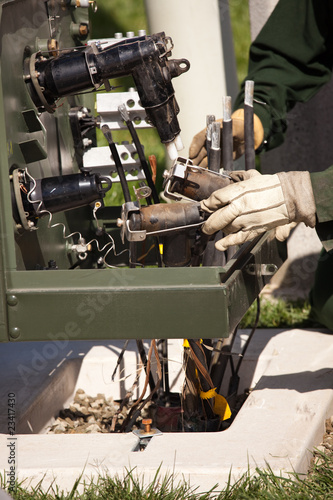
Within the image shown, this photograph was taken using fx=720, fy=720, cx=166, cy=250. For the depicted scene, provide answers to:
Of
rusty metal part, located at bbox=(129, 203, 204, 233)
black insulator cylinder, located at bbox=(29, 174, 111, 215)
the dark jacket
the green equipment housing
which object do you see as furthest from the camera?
the dark jacket

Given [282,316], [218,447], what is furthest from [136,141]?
[282,316]

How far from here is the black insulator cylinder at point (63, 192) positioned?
1867mm

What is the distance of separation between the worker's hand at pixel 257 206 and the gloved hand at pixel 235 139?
0.70 meters

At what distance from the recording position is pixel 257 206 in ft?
5.90

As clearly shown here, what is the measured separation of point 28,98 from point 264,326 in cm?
165

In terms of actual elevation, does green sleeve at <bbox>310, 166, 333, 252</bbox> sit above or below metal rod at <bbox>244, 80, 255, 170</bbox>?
below

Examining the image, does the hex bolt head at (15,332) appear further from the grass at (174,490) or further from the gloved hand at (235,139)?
the gloved hand at (235,139)

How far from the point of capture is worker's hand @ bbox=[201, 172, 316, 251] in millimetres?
1776

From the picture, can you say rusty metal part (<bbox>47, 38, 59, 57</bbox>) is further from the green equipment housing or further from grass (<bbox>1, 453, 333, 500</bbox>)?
grass (<bbox>1, 453, 333, 500</bbox>)

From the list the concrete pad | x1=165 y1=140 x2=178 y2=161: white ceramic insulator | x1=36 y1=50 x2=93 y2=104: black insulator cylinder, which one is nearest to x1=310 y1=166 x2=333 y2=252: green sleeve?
x1=165 y1=140 x2=178 y2=161: white ceramic insulator

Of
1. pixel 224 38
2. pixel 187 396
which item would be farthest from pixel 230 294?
pixel 224 38

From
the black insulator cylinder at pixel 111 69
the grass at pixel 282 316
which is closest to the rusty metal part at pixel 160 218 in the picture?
the black insulator cylinder at pixel 111 69

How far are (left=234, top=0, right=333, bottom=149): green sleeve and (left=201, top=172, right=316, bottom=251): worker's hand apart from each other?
3.63 ft

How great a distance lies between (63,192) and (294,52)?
157 cm
